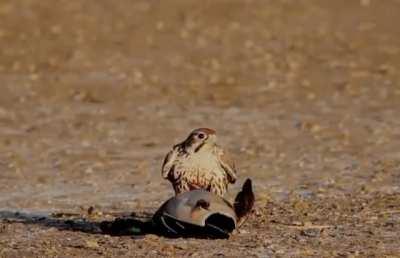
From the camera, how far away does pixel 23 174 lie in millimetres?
10344

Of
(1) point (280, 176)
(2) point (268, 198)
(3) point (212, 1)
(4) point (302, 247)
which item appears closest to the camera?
(4) point (302, 247)

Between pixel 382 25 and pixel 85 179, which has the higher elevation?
pixel 382 25

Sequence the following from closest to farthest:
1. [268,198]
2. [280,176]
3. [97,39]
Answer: [268,198] → [280,176] → [97,39]

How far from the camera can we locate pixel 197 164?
7.62m

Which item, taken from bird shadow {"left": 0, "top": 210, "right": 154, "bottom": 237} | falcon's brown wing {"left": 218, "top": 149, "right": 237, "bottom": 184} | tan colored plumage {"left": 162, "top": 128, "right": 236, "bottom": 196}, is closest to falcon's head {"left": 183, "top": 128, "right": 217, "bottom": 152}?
tan colored plumage {"left": 162, "top": 128, "right": 236, "bottom": 196}

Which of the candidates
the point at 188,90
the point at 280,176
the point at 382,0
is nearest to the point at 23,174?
the point at 280,176

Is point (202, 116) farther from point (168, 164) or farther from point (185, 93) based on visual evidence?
point (168, 164)

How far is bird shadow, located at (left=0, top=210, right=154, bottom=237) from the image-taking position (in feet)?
24.7

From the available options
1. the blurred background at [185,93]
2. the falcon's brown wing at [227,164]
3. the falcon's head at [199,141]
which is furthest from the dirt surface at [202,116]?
the falcon's head at [199,141]

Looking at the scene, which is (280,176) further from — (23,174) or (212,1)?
(212,1)

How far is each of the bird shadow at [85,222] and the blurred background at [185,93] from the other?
14.4 inches

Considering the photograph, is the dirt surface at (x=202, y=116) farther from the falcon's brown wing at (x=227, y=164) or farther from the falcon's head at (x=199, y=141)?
the falcon's head at (x=199, y=141)

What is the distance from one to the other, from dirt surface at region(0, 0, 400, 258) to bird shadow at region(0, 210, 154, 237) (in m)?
0.03

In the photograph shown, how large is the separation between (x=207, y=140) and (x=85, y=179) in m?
2.68
